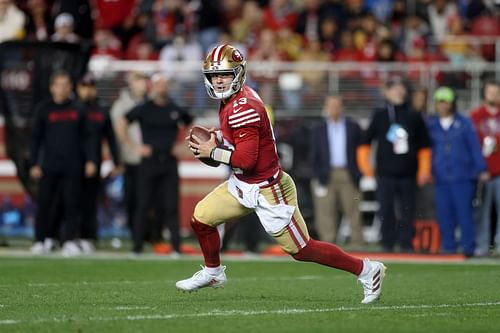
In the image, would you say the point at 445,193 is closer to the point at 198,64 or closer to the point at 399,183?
the point at 399,183

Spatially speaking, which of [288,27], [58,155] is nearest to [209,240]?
[58,155]

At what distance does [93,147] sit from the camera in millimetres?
16406

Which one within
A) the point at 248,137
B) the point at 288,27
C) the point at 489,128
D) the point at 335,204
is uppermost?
the point at 288,27

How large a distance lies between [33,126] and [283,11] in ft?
24.3

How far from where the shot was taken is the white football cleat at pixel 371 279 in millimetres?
9461

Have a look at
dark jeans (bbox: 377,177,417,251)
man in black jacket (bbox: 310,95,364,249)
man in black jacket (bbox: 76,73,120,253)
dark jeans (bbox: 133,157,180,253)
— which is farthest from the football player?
man in black jacket (bbox: 310,95,364,249)

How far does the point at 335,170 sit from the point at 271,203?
8.28m

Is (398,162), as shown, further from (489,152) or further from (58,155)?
(58,155)

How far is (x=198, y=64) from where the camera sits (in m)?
20.1

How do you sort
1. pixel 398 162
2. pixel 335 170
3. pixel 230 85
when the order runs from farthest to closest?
pixel 335 170 < pixel 398 162 < pixel 230 85

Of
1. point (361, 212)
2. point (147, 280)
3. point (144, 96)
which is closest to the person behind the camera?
point (147, 280)

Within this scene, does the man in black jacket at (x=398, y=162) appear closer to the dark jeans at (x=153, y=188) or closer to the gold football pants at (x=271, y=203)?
the dark jeans at (x=153, y=188)

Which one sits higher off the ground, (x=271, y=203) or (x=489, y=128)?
(x=271, y=203)

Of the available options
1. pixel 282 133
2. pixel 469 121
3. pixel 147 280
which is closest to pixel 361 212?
pixel 282 133
